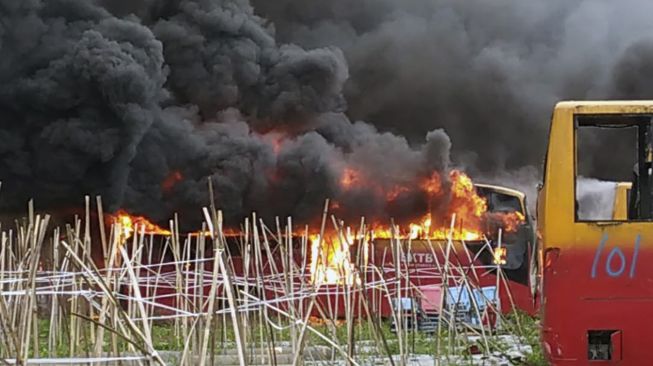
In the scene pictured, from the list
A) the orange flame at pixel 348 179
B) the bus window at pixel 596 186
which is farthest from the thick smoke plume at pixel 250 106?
the bus window at pixel 596 186

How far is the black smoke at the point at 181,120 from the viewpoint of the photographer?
1752cm

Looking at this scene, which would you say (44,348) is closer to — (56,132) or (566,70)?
(56,132)

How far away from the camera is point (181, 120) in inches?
773

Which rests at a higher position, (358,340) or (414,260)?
(414,260)

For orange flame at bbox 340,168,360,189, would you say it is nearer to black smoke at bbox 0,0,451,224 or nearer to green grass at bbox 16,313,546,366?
black smoke at bbox 0,0,451,224

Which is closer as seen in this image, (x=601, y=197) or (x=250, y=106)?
(x=601, y=197)

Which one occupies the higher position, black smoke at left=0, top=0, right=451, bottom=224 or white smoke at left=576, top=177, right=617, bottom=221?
black smoke at left=0, top=0, right=451, bottom=224

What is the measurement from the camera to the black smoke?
690 inches

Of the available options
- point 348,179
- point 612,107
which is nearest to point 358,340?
point 612,107

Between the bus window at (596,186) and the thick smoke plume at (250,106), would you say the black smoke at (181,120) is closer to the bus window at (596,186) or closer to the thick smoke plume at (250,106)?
the thick smoke plume at (250,106)

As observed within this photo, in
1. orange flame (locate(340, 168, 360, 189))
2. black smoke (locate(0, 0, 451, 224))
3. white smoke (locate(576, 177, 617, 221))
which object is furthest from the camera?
orange flame (locate(340, 168, 360, 189))

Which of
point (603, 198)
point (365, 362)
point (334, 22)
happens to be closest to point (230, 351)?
point (365, 362)

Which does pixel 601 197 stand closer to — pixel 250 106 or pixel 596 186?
pixel 596 186

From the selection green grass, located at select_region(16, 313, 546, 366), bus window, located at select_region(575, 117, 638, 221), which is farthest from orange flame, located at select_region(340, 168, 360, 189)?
bus window, located at select_region(575, 117, 638, 221)
